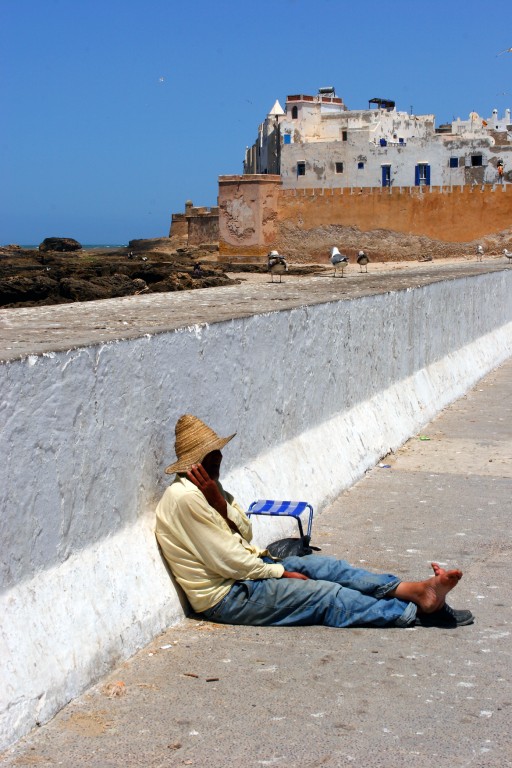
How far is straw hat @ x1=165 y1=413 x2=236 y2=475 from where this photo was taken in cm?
484

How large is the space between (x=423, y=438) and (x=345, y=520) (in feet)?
10.2

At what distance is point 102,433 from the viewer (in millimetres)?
4516

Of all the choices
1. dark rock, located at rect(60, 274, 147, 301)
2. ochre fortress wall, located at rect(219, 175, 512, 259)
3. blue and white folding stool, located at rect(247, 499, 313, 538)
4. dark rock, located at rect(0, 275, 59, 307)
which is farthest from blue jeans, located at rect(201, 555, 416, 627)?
ochre fortress wall, located at rect(219, 175, 512, 259)

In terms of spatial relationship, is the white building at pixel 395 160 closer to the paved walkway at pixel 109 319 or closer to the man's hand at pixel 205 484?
the paved walkway at pixel 109 319

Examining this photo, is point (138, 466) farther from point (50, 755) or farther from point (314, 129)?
point (314, 129)

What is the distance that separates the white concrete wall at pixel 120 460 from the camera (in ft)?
12.6

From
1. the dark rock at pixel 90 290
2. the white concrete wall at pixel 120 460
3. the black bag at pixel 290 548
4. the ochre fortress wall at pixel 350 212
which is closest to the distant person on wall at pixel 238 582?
the white concrete wall at pixel 120 460

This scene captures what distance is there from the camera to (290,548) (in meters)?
5.46

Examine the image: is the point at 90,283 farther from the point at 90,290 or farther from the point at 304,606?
the point at 304,606

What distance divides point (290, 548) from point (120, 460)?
1.20 metres

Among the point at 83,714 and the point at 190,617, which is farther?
the point at 190,617

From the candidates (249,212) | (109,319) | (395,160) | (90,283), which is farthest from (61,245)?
(109,319)

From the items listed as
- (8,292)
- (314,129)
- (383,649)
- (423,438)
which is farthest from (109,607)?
(314,129)

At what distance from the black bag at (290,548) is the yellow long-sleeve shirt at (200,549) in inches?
21.9
